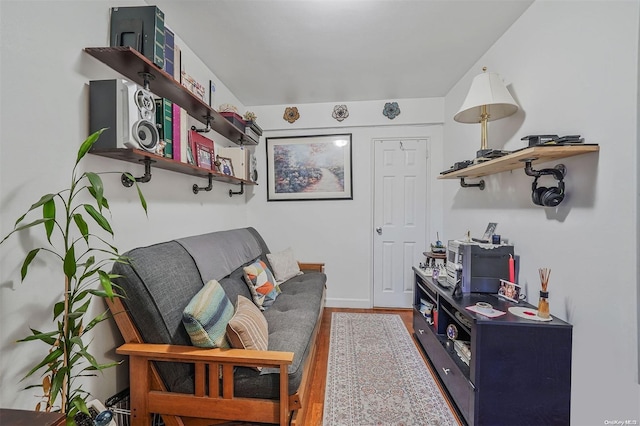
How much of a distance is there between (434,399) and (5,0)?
2.71 meters

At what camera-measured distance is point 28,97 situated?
0.97 m

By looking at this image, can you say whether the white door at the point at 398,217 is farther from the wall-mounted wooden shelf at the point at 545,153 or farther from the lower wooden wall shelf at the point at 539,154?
the wall-mounted wooden shelf at the point at 545,153

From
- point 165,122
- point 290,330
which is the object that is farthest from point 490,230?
point 165,122

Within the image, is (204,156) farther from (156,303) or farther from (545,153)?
(545,153)

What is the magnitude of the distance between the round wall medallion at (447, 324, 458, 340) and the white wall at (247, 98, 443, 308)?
4.56ft

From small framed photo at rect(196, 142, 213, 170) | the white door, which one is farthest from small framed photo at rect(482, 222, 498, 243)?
small framed photo at rect(196, 142, 213, 170)

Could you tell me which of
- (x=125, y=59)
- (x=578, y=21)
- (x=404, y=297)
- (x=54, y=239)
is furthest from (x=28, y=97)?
(x=404, y=297)

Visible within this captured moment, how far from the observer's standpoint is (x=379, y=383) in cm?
180

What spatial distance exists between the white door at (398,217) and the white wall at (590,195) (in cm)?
139

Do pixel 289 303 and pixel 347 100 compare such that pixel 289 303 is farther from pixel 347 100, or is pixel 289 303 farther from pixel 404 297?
pixel 347 100

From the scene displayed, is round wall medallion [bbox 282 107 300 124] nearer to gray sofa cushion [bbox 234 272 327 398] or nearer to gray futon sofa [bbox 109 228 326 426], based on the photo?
gray sofa cushion [bbox 234 272 327 398]

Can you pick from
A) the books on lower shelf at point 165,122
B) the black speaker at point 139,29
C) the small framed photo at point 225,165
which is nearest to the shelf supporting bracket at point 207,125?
the small framed photo at point 225,165

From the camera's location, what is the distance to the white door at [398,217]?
313 centimetres

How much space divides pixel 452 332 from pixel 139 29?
8.19 ft
